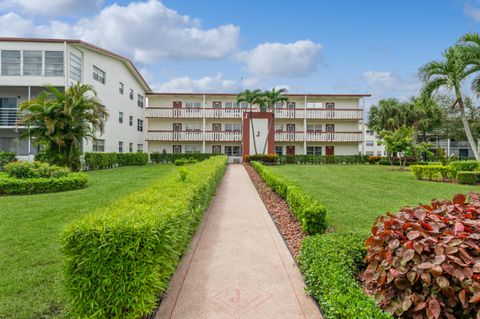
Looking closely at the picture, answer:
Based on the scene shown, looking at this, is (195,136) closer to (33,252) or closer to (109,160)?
(109,160)

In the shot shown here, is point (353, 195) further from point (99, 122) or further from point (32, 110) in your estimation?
point (32, 110)

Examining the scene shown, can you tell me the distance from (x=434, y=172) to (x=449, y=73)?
6438mm

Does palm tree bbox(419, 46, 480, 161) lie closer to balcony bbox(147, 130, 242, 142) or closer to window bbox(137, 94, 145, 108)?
balcony bbox(147, 130, 242, 142)

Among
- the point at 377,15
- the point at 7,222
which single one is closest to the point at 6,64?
the point at 7,222

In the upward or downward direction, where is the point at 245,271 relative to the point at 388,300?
downward

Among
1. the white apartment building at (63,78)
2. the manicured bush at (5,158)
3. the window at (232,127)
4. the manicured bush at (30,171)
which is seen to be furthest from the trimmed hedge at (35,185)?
the window at (232,127)

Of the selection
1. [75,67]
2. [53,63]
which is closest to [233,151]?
[75,67]

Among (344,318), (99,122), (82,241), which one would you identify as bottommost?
(344,318)

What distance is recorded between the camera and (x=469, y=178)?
1349 cm

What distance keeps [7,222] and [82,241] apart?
523 cm

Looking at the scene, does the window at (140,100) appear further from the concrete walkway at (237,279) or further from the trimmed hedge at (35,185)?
the concrete walkway at (237,279)

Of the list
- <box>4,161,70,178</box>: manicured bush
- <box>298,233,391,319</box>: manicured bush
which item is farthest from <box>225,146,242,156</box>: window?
<box>298,233,391,319</box>: manicured bush

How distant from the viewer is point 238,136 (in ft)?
105

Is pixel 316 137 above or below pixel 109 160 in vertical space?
above
